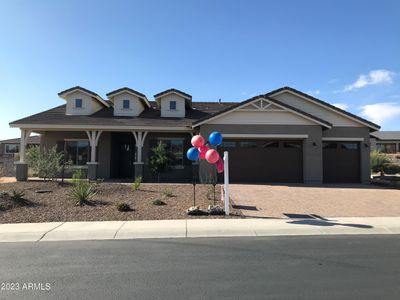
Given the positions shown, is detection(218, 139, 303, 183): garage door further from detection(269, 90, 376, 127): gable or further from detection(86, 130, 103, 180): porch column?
detection(86, 130, 103, 180): porch column

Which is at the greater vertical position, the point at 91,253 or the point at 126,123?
the point at 126,123

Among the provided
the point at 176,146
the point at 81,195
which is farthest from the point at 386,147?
the point at 81,195

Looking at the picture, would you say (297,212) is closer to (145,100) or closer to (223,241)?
(223,241)

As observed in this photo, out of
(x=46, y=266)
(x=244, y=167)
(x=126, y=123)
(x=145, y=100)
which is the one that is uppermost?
(x=145, y=100)

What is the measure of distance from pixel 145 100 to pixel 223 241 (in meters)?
18.1

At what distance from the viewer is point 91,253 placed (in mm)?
7340

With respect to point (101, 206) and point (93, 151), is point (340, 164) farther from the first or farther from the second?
point (101, 206)

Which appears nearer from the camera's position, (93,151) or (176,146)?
(93,151)

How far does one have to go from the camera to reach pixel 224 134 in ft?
69.6

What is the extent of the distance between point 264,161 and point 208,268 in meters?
16.1

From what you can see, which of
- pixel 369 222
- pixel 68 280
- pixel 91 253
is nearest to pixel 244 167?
pixel 369 222

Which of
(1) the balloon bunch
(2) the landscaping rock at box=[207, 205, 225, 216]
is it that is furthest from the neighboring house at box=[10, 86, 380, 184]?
(2) the landscaping rock at box=[207, 205, 225, 216]

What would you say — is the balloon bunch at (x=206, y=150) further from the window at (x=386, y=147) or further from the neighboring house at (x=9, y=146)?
the window at (x=386, y=147)

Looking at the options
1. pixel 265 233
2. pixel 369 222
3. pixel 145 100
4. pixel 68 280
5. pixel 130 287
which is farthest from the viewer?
pixel 145 100
